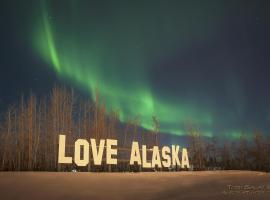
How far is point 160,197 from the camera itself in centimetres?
1007

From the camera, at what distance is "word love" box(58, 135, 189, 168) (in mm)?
17438

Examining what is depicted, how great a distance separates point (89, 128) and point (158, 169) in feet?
18.3

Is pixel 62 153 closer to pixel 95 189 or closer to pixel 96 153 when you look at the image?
pixel 96 153

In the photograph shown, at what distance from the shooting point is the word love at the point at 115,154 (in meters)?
17.4

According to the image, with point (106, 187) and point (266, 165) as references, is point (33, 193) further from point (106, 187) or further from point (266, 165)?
point (266, 165)

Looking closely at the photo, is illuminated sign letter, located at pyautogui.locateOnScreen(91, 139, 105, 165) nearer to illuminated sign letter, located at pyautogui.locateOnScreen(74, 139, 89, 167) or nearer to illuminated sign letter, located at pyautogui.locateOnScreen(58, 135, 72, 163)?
illuminated sign letter, located at pyautogui.locateOnScreen(74, 139, 89, 167)

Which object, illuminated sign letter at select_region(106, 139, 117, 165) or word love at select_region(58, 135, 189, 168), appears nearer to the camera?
word love at select_region(58, 135, 189, 168)

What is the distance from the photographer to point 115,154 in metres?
19.7

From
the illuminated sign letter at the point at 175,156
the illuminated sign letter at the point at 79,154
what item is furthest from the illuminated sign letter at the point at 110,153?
the illuminated sign letter at the point at 175,156

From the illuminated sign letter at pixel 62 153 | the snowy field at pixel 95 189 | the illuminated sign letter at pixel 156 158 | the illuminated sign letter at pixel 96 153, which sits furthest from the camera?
the illuminated sign letter at pixel 156 158

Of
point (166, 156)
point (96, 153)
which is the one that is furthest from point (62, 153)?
point (166, 156)

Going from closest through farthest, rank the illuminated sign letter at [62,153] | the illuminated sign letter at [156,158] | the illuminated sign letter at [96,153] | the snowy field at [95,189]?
1. the snowy field at [95,189]
2. the illuminated sign letter at [62,153]
3. the illuminated sign letter at [96,153]
4. the illuminated sign letter at [156,158]

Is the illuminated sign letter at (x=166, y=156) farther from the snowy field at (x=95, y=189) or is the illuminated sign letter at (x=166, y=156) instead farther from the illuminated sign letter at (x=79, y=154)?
the snowy field at (x=95, y=189)

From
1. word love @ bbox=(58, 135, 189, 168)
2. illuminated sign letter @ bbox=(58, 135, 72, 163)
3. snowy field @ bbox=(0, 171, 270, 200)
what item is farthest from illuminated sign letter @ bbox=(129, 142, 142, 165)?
snowy field @ bbox=(0, 171, 270, 200)
